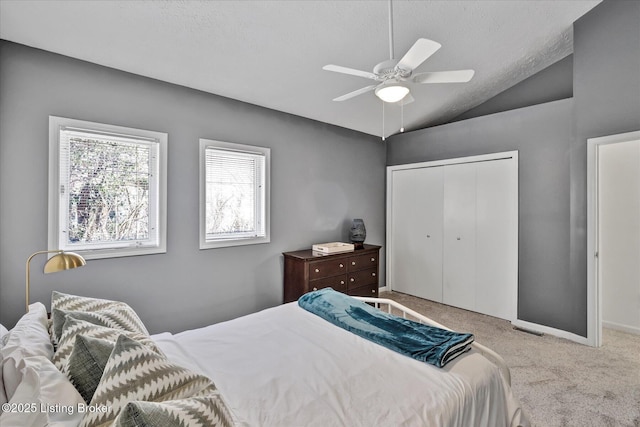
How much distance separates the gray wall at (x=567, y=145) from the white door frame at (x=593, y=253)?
65 millimetres

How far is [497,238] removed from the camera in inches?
146

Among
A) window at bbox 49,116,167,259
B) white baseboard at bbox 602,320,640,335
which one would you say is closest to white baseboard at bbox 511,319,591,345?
white baseboard at bbox 602,320,640,335

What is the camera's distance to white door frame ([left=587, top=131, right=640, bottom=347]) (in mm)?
2889

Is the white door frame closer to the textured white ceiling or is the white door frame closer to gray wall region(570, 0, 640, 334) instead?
gray wall region(570, 0, 640, 334)

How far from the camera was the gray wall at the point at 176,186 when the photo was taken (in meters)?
2.15

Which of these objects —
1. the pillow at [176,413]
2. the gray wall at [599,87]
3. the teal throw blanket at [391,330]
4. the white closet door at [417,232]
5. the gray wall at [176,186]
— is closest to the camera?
the pillow at [176,413]

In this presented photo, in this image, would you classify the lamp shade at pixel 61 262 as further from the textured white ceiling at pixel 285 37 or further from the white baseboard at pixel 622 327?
the white baseboard at pixel 622 327

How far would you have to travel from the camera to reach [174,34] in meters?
2.19

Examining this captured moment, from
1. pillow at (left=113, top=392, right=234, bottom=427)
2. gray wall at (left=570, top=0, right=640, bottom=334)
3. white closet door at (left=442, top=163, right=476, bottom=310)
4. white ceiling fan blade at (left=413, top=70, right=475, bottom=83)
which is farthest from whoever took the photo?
white closet door at (left=442, top=163, right=476, bottom=310)

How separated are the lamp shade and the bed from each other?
0.18 metres

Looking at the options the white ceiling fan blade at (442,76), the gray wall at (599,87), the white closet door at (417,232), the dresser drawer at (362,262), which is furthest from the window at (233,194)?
the gray wall at (599,87)

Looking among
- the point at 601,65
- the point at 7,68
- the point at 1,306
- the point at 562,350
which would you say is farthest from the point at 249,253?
the point at 601,65

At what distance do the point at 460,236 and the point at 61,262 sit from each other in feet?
13.2

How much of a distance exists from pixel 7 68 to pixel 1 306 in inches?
65.0
